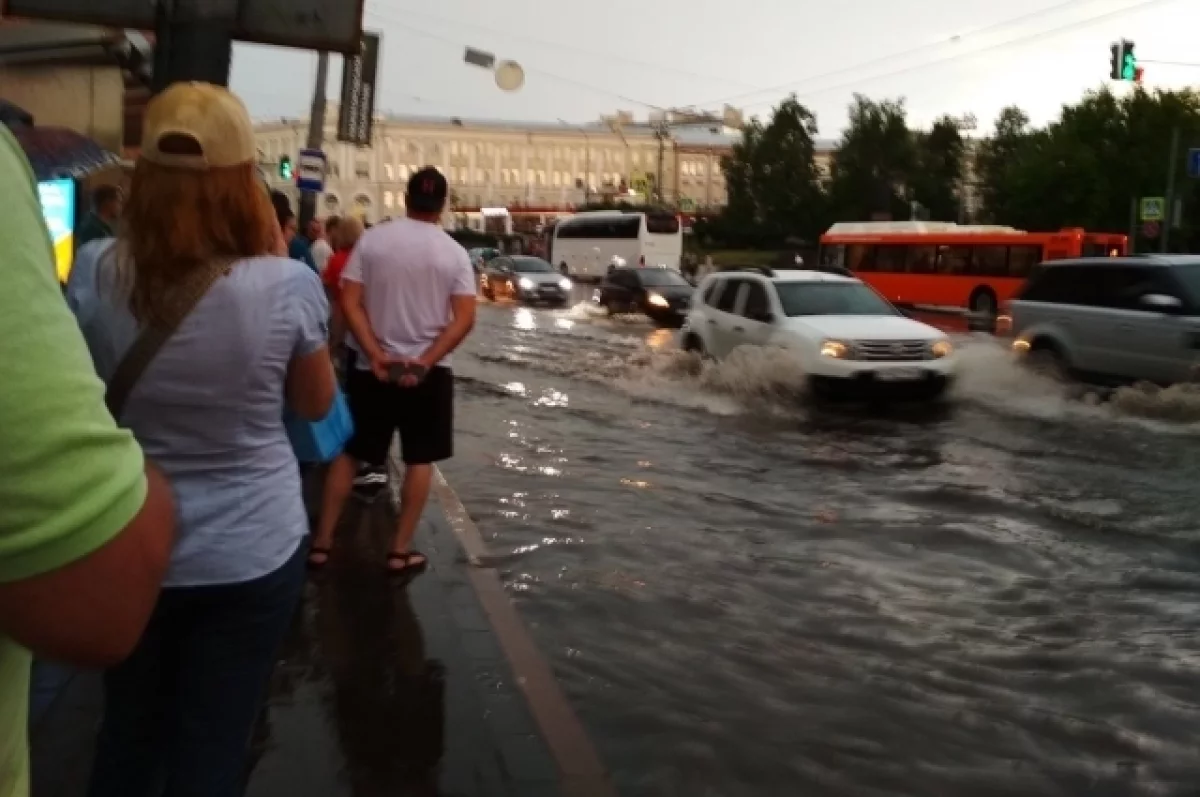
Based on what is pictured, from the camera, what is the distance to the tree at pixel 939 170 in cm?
8850

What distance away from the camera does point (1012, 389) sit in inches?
640

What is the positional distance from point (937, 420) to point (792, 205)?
80.3 m

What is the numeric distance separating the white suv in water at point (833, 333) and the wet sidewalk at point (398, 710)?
8.78 meters

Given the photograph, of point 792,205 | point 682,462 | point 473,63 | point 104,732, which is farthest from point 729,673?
point 792,205

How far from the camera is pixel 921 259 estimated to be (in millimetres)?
40125

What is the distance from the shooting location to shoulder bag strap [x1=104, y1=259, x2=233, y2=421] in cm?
265

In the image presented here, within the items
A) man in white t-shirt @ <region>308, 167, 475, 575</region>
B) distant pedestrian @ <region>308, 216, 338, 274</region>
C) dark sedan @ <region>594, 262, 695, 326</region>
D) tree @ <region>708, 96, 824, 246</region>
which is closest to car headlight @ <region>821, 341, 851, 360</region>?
distant pedestrian @ <region>308, 216, 338, 274</region>

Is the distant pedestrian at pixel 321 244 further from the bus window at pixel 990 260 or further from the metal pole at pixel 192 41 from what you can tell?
the bus window at pixel 990 260

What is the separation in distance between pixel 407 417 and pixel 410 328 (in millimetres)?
429

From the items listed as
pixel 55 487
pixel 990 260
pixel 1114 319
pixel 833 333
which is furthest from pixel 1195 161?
pixel 55 487

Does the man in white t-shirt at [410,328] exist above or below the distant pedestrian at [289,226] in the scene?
below

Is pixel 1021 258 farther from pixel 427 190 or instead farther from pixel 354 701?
pixel 354 701

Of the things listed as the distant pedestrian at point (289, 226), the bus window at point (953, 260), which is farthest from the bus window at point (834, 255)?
the distant pedestrian at point (289, 226)

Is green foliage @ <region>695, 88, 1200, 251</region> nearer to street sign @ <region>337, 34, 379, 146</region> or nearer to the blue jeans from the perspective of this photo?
street sign @ <region>337, 34, 379, 146</region>
